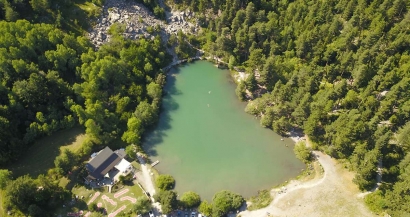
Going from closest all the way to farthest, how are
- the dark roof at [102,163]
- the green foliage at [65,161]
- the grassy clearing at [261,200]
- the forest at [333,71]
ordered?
the grassy clearing at [261,200] < the green foliage at [65,161] < the dark roof at [102,163] < the forest at [333,71]

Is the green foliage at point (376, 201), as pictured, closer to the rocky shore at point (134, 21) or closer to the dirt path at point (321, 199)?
the dirt path at point (321, 199)

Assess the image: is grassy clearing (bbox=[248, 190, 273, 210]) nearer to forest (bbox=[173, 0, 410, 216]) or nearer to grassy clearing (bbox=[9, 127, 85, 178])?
forest (bbox=[173, 0, 410, 216])

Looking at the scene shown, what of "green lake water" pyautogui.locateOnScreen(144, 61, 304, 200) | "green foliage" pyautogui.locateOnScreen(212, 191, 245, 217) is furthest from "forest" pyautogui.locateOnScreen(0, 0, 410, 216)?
"green foliage" pyautogui.locateOnScreen(212, 191, 245, 217)

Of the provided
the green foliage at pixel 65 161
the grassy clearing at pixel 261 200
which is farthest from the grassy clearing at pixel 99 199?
the grassy clearing at pixel 261 200

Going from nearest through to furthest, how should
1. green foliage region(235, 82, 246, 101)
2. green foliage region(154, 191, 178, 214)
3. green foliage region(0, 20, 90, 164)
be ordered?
green foliage region(154, 191, 178, 214) < green foliage region(0, 20, 90, 164) < green foliage region(235, 82, 246, 101)

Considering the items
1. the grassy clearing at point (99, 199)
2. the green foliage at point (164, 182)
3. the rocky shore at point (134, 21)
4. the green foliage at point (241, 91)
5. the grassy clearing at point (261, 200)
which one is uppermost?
the rocky shore at point (134, 21)

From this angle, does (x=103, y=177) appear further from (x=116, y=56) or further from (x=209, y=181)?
(x=116, y=56)

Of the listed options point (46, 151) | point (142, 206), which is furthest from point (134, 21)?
point (142, 206)
